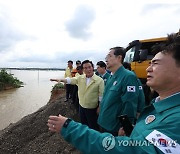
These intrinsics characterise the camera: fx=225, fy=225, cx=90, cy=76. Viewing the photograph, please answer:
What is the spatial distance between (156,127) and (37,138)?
4601 mm

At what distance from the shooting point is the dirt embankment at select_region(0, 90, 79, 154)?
451 centimetres

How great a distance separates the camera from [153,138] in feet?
3.66

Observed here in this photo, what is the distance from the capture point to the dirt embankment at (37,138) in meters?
4.51

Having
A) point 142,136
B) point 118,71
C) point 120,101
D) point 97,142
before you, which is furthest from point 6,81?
point 142,136

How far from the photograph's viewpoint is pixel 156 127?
1158 millimetres

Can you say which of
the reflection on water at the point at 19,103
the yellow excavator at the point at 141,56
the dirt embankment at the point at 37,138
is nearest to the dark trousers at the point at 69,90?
the dirt embankment at the point at 37,138

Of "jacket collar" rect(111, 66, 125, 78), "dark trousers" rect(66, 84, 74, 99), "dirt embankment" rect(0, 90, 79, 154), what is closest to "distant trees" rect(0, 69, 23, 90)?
"dark trousers" rect(66, 84, 74, 99)

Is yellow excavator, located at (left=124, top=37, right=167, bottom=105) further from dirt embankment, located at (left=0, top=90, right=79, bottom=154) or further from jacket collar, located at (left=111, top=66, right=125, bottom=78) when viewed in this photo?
jacket collar, located at (left=111, top=66, right=125, bottom=78)

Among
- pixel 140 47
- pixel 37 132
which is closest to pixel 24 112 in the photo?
pixel 37 132

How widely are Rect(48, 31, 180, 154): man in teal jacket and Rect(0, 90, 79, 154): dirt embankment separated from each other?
9.45 feet

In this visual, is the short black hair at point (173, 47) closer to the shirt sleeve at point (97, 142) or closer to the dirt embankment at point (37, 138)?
the shirt sleeve at point (97, 142)

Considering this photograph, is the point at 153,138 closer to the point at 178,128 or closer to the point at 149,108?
the point at 178,128

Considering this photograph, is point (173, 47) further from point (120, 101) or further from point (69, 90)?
point (69, 90)

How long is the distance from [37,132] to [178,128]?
5.19 m
